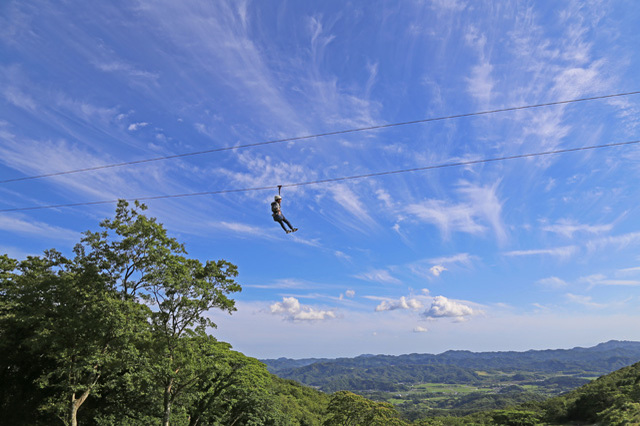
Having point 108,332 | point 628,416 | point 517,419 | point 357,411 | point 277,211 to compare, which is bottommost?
point 517,419

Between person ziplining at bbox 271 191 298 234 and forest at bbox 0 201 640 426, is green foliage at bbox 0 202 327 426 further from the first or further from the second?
person ziplining at bbox 271 191 298 234

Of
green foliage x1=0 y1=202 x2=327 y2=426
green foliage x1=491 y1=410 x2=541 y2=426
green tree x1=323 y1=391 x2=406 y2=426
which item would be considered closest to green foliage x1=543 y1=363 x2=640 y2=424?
green foliage x1=491 y1=410 x2=541 y2=426

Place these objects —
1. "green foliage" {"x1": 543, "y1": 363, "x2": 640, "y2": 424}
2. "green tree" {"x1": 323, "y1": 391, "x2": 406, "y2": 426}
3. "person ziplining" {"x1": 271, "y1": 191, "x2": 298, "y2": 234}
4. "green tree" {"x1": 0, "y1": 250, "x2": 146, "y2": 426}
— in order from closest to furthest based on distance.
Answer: "person ziplining" {"x1": 271, "y1": 191, "x2": 298, "y2": 234}, "green tree" {"x1": 0, "y1": 250, "x2": 146, "y2": 426}, "green tree" {"x1": 323, "y1": 391, "x2": 406, "y2": 426}, "green foliage" {"x1": 543, "y1": 363, "x2": 640, "y2": 424}

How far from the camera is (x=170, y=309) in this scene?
18.8 metres

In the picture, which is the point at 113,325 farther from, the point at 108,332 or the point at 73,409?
the point at 73,409

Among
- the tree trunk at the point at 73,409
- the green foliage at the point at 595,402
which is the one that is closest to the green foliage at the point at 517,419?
the green foliage at the point at 595,402

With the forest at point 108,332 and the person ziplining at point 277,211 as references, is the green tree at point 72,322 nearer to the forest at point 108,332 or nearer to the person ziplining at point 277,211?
the forest at point 108,332

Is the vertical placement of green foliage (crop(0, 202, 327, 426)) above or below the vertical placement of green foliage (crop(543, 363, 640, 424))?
above

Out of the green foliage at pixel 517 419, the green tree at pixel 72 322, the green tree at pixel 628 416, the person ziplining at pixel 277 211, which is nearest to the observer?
the person ziplining at pixel 277 211

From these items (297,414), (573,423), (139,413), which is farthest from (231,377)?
(573,423)

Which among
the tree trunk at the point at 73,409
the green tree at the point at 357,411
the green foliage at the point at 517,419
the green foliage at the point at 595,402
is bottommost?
the green foliage at the point at 517,419

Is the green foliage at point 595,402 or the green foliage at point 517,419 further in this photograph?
the green foliage at point 517,419

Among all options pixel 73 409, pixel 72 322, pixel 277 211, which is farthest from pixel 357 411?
pixel 277 211

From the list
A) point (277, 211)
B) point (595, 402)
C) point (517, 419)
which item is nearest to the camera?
point (277, 211)
